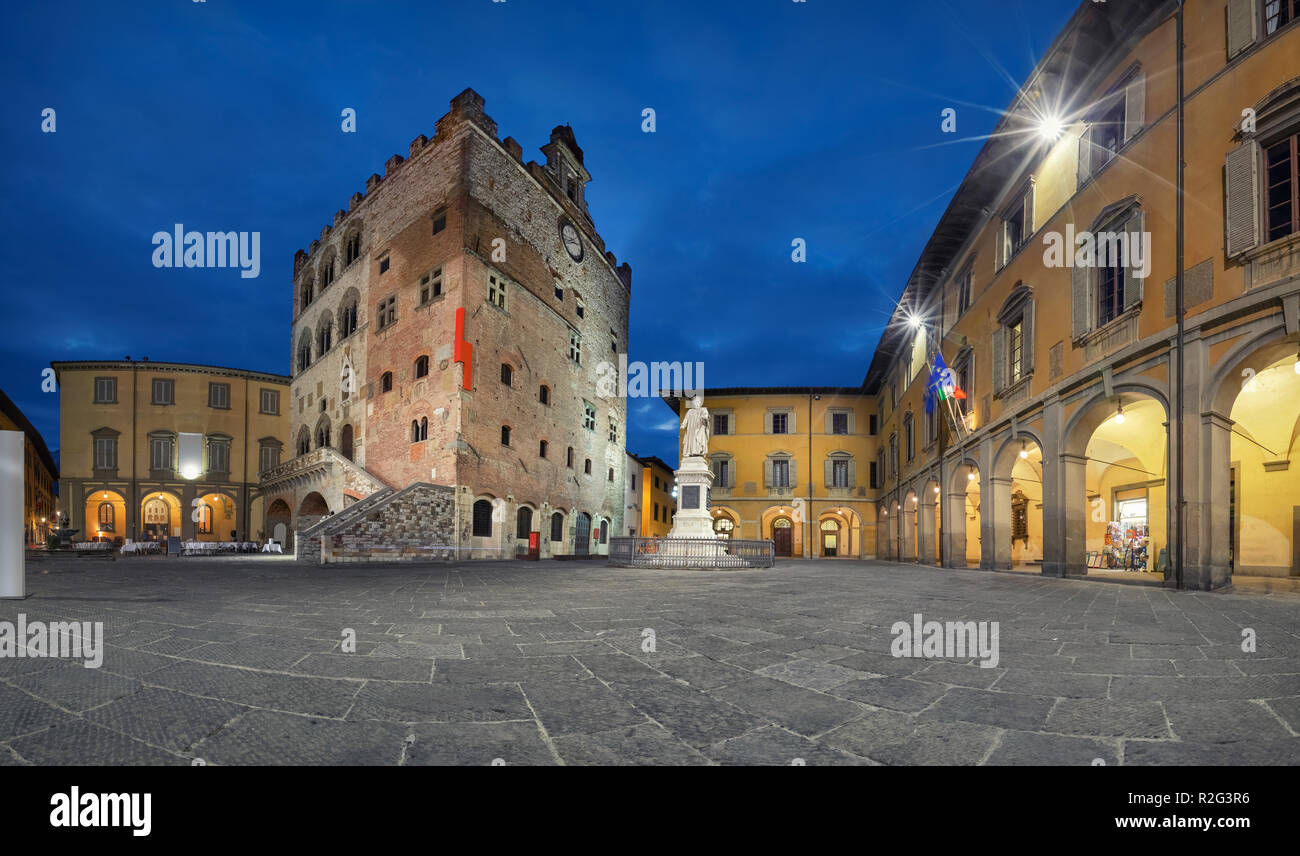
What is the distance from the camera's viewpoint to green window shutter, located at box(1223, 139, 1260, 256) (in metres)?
8.90

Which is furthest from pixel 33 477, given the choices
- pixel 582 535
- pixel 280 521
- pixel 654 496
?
pixel 654 496

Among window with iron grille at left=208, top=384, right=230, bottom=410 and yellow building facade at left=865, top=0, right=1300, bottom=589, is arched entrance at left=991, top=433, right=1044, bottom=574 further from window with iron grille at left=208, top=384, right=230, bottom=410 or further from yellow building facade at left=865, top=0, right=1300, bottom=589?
window with iron grille at left=208, top=384, right=230, bottom=410

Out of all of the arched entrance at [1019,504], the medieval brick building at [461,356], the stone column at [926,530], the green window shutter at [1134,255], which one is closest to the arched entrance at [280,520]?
the medieval brick building at [461,356]

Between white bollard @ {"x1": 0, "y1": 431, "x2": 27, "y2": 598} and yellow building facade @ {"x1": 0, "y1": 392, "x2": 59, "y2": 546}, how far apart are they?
36325 millimetres

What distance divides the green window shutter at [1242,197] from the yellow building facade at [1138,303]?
0.10 feet

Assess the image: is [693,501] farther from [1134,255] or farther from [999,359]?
[1134,255]

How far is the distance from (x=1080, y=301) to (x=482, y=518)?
19.5 m

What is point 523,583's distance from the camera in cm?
1007

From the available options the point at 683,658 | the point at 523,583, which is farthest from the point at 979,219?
the point at 683,658

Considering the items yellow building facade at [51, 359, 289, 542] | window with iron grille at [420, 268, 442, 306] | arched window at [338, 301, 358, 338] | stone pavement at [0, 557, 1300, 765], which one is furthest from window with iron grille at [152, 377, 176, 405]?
stone pavement at [0, 557, 1300, 765]

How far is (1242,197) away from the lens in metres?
9.04

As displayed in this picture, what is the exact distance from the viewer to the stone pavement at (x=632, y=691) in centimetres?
224
